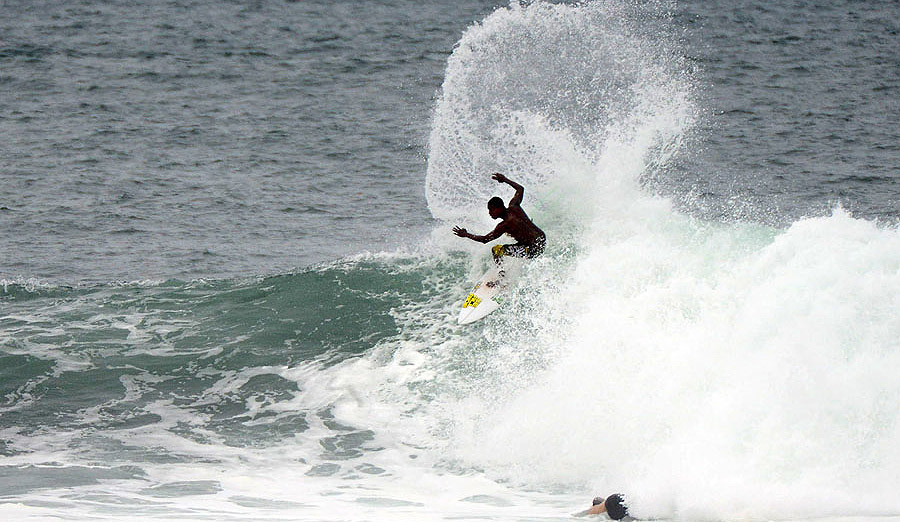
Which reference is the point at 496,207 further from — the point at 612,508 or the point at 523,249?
the point at 612,508

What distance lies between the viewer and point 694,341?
1052 cm

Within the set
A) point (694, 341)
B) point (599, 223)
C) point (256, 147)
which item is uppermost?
point (256, 147)

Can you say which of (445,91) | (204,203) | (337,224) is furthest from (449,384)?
(204,203)

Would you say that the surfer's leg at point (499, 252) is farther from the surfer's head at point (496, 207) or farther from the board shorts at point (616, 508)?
the board shorts at point (616, 508)

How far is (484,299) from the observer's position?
13766 millimetres

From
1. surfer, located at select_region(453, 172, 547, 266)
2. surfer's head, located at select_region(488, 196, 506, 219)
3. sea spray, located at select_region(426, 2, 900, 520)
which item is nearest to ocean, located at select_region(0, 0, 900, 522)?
sea spray, located at select_region(426, 2, 900, 520)

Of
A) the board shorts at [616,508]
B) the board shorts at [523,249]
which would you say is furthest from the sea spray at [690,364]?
the board shorts at [523,249]

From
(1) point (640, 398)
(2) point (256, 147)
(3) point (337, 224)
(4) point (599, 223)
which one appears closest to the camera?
(1) point (640, 398)

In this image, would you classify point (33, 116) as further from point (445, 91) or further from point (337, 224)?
point (445, 91)

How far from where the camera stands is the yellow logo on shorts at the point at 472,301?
45.2 ft

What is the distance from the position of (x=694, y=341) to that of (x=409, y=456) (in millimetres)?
2953

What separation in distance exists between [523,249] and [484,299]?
793 mm

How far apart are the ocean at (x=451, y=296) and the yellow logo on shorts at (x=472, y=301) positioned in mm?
244

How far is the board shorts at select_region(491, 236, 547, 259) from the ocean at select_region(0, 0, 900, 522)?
0.75 feet
